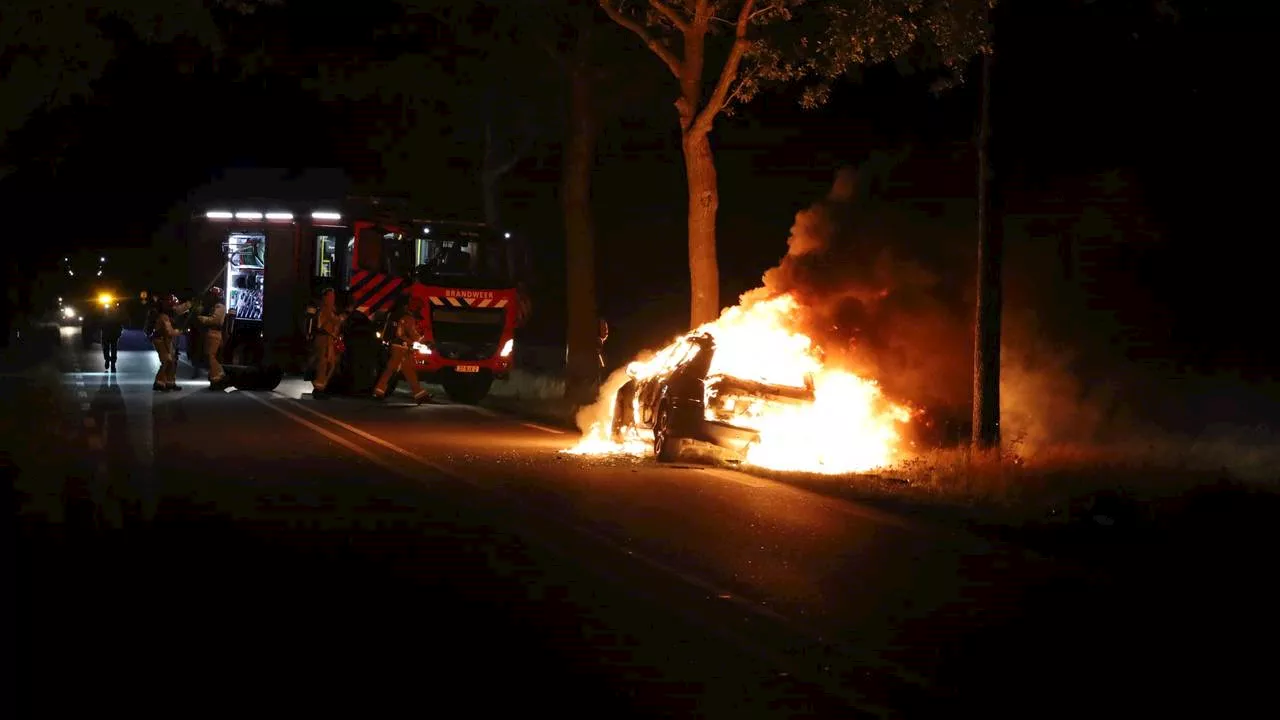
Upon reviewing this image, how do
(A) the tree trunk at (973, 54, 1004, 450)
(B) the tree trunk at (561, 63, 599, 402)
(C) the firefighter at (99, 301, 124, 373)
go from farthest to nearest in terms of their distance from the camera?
(C) the firefighter at (99, 301, 124, 373)
(B) the tree trunk at (561, 63, 599, 402)
(A) the tree trunk at (973, 54, 1004, 450)

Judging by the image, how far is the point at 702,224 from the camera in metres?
26.0

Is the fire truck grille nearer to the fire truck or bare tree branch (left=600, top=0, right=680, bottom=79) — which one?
the fire truck

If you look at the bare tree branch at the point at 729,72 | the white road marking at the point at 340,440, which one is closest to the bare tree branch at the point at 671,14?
the bare tree branch at the point at 729,72

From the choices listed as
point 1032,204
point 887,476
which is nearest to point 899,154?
point 1032,204

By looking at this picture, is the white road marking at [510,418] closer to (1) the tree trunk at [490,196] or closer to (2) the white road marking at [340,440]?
(2) the white road marking at [340,440]

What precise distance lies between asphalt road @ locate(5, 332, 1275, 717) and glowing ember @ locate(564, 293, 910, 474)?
166cm

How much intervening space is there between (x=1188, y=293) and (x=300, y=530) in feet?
60.5

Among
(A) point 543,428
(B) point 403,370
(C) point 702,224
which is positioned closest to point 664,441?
(A) point 543,428

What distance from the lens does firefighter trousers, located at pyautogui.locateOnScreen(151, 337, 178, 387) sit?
30234mm

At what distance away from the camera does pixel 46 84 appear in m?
31.9

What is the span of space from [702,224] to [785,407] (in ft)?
28.0

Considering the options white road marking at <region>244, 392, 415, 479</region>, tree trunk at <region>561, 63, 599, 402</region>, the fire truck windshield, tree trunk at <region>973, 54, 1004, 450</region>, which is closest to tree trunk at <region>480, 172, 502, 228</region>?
tree trunk at <region>561, 63, 599, 402</region>

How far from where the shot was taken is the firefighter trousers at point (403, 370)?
28562 mm

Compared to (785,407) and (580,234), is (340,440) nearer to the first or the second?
(785,407)
